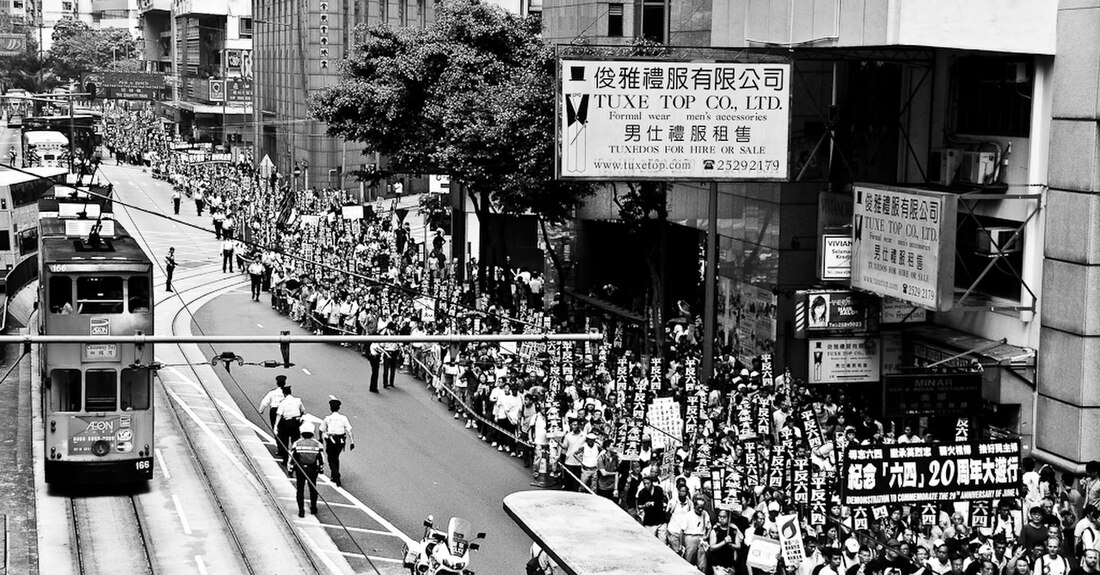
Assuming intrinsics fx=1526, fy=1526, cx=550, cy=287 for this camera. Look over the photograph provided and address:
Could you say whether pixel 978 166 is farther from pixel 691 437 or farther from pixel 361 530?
pixel 361 530

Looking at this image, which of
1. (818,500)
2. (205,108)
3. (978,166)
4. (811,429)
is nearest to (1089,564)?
(818,500)

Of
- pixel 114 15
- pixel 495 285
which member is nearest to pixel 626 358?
pixel 495 285

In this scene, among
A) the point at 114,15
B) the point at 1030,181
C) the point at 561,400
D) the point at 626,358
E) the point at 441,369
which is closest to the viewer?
the point at 1030,181

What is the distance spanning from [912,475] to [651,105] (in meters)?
9.70

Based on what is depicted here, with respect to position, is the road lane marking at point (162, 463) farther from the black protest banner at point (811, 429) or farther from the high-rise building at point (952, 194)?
the high-rise building at point (952, 194)

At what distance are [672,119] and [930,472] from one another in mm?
9491

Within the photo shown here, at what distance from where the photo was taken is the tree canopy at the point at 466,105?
117 feet

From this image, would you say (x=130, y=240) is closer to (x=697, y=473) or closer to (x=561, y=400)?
(x=561, y=400)

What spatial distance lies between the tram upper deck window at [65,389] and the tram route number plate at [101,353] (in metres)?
0.32

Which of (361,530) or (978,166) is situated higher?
(978,166)

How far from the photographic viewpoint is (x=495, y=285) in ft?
144

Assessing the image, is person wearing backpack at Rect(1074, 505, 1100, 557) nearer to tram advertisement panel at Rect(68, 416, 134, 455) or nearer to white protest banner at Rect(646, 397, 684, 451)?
white protest banner at Rect(646, 397, 684, 451)

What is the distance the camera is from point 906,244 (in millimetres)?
24734

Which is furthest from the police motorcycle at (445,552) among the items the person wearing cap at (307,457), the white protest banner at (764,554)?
the person wearing cap at (307,457)
